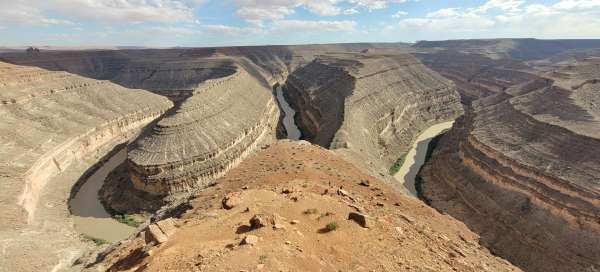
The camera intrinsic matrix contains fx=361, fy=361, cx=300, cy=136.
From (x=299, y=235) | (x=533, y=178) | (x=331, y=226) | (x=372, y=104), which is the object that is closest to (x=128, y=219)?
(x=299, y=235)

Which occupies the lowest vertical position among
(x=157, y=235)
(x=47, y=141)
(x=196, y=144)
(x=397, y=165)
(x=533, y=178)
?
(x=397, y=165)

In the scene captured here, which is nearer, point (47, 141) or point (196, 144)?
point (196, 144)

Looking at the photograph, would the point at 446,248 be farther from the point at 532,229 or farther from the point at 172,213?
the point at 532,229

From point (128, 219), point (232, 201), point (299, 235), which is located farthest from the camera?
point (128, 219)

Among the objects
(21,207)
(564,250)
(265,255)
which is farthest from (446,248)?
(21,207)

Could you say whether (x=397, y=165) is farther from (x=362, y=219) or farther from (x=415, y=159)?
(x=362, y=219)

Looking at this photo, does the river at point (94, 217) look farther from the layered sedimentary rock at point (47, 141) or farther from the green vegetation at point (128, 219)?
the layered sedimentary rock at point (47, 141)

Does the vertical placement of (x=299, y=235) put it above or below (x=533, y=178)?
above
